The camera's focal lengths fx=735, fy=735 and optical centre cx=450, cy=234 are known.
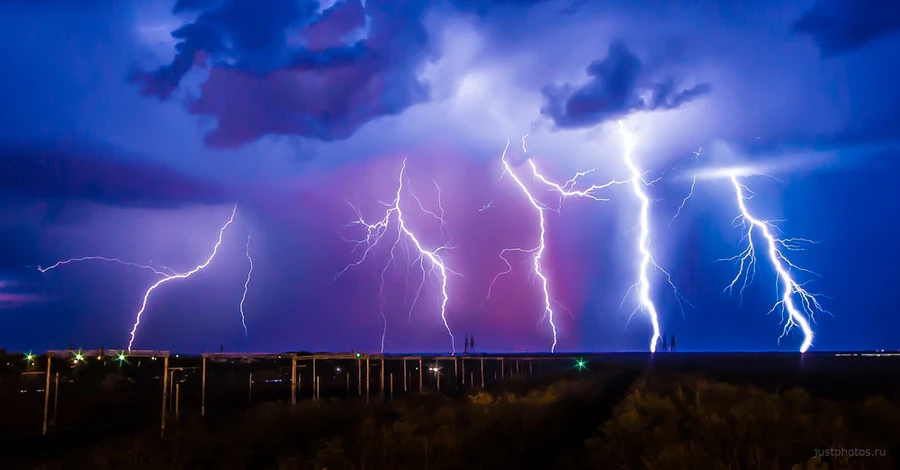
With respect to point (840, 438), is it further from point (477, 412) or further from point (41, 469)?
point (41, 469)

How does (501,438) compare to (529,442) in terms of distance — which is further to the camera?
(529,442)

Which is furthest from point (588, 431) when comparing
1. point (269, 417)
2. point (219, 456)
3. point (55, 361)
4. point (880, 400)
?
point (55, 361)

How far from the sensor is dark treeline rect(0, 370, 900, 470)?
10.7 meters

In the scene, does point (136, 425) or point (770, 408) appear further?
point (136, 425)

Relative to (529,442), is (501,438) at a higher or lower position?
higher

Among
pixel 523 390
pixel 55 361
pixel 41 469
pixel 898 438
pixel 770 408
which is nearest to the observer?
pixel 41 469

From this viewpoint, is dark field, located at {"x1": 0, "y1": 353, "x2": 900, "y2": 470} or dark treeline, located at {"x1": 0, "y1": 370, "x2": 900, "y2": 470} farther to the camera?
dark field, located at {"x1": 0, "y1": 353, "x2": 900, "y2": 470}

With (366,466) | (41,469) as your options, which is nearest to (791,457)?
(366,466)

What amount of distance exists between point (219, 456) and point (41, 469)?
9.29 ft

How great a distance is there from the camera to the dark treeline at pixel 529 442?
10.7 m

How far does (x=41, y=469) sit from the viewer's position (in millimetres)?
10297

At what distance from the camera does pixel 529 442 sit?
14977 mm

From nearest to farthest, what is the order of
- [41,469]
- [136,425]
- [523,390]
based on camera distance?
[41,469], [136,425], [523,390]

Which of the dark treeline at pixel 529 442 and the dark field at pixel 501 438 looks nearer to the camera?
the dark treeline at pixel 529 442
